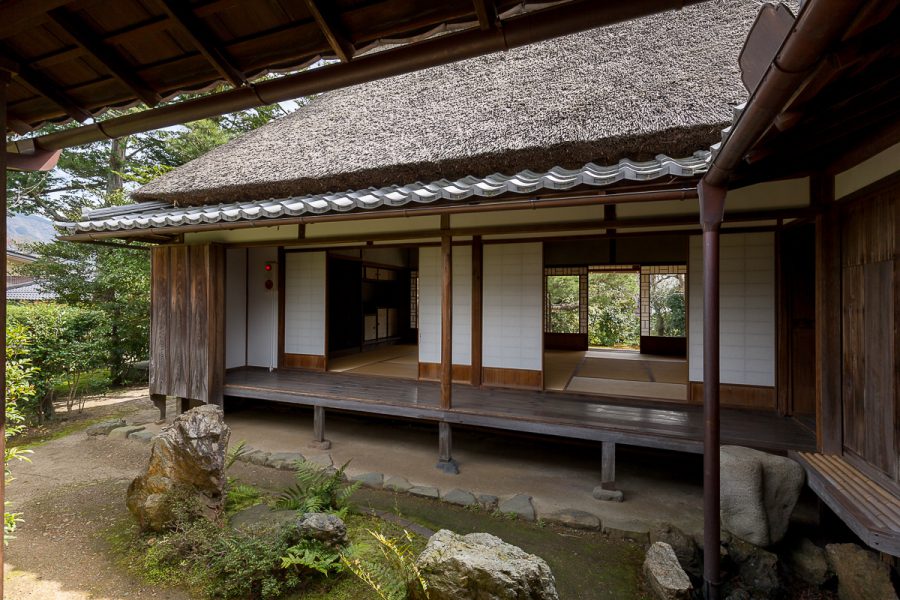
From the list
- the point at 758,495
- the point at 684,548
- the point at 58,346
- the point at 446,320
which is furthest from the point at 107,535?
the point at 758,495

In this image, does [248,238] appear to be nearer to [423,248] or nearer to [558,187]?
[423,248]

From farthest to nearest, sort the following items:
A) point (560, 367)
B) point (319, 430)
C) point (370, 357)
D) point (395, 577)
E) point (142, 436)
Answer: point (370, 357) < point (560, 367) < point (142, 436) < point (319, 430) < point (395, 577)

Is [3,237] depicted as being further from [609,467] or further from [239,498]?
[609,467]

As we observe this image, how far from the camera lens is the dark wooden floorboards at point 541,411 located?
3.54 metres

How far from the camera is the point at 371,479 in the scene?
13.0 feet

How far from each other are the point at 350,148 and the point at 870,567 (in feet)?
19.1

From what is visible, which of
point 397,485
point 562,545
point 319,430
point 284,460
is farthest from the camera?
point 319,430

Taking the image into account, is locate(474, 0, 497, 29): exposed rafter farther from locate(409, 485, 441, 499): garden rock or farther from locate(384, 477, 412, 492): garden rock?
locate(384, 477, 412, 492): garden rock

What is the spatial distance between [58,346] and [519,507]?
21.6 ft

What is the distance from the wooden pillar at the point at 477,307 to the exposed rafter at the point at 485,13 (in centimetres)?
406

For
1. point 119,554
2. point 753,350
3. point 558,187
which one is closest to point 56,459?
point 119,554

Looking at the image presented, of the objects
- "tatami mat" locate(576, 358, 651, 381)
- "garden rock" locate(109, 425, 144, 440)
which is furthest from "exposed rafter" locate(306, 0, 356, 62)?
"garden rock" locate(109, 425, 144, 440)

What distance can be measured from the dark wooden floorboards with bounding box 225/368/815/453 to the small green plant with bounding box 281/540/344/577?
190 cm

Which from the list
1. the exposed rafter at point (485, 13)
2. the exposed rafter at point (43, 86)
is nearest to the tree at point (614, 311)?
the exposed rafter at point (485, 13)
